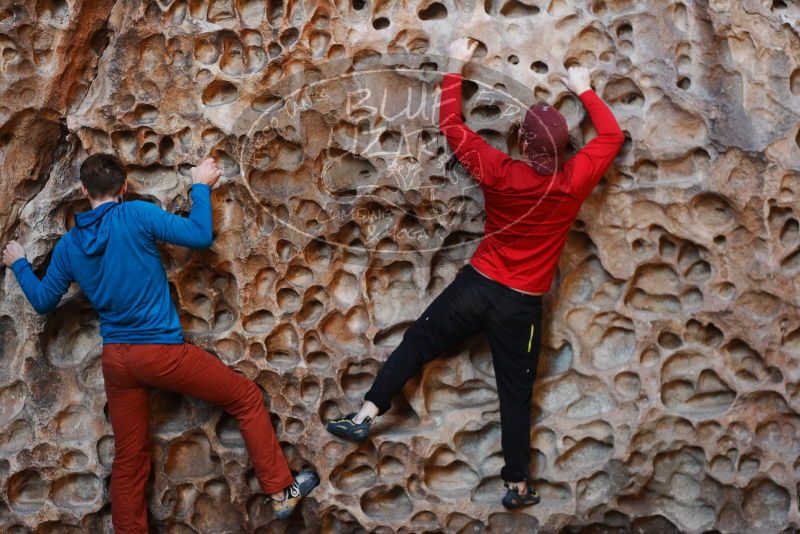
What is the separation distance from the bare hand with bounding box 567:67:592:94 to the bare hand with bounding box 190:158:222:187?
4.65 ft

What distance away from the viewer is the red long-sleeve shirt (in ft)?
10.2

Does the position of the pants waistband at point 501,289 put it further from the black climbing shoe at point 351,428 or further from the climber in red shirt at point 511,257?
the black climbing shoe at point 351,428

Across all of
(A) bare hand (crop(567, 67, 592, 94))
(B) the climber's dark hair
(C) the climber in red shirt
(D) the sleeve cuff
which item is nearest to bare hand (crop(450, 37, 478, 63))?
(C) the climber in red shirt

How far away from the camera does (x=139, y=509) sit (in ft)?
11.1

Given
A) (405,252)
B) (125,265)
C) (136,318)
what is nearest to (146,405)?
(136,318)

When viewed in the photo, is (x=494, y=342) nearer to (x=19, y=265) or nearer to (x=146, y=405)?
(x=146, y=405)

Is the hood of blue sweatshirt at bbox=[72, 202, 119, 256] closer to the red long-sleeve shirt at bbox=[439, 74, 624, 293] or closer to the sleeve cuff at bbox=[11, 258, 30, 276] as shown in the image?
the sleeve cuff at bbox=[11, 258, 30, 276]

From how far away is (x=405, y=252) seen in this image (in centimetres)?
348

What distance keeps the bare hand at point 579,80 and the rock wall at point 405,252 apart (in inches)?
3.0

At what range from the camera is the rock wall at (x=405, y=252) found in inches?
131

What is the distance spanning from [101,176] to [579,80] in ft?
5.99

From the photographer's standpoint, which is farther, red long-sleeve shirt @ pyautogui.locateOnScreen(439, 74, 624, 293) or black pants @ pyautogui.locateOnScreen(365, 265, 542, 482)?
black pants @ pyautogui.locateOnScreen(365, 265, 542, 482)

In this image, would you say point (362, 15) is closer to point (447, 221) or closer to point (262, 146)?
point (262, 146)

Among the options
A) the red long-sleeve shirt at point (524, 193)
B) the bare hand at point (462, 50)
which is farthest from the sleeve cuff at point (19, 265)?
the bare hand at point (462, 50)
